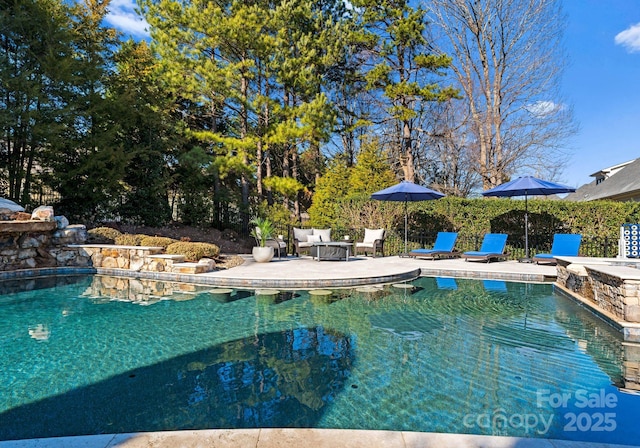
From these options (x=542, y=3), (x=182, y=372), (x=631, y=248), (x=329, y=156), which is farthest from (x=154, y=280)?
(x=542, y=3)

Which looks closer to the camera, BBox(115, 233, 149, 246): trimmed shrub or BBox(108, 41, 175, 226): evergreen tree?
BBox(115, 233, 149, 246): trimmed shrub

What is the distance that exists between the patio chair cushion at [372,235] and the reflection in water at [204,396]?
856 centimetres

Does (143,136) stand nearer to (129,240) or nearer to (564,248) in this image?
(129,240)

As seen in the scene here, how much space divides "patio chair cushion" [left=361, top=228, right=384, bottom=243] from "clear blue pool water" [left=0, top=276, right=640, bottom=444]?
6.01 metres

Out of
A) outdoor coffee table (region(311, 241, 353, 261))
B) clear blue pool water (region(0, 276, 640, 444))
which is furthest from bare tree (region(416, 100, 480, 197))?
clear blue pool water (region(0, 276, 640, 444))

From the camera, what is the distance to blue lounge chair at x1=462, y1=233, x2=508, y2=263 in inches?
431

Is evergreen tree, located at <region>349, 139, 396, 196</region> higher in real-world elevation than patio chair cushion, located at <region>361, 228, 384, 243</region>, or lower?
higher

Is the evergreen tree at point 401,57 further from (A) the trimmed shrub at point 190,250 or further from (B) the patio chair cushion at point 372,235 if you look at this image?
(A) the trimmed shrub at point 190,250

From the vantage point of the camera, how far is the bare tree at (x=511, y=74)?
18.4m

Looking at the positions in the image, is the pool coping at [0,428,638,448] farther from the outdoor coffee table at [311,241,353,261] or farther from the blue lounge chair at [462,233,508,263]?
the blue lounge chair at [462,233,508,263]

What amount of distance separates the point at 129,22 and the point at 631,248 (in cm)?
1982

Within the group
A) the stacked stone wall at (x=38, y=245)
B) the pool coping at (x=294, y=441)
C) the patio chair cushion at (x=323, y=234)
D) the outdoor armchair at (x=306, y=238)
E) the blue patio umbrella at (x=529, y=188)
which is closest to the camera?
the pool coping at (x=294, y=441)

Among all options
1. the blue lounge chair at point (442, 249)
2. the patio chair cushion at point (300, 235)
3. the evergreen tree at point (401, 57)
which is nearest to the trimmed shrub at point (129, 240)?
the patio chair cushion at point (300, 235)

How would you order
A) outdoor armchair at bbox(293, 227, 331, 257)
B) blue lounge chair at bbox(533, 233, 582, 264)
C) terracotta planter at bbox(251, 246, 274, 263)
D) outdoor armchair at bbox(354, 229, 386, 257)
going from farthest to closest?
outdoor armchair at bbox(354, 229, 386, 257) < outdoor armchair at bbox(293, 227, 331, 257) < terracotta planter at bbox(251, 246, 274, 263) < blue lounge chair at bbox(533, 233, 582, 264)
